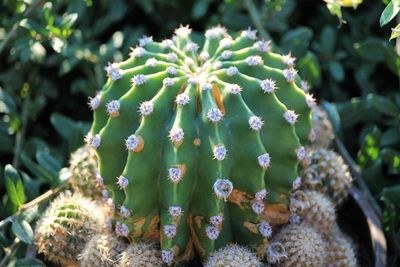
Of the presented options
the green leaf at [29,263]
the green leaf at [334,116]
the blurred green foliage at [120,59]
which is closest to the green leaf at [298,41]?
the blurred green foliage at [120,59]

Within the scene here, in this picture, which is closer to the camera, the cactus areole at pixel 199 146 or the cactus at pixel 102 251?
the cactus areole at pixel 199 146

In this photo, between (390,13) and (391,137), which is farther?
(391,137)

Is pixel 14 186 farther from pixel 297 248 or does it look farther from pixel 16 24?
pixel 297 248

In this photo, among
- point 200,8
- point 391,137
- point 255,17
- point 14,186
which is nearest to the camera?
point 14,186

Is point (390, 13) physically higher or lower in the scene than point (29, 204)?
higher

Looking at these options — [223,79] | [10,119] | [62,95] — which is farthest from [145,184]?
[62,95]

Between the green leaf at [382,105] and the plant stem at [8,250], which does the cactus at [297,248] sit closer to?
the green leaf at [382,105]

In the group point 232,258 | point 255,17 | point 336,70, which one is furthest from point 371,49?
point 232,258
